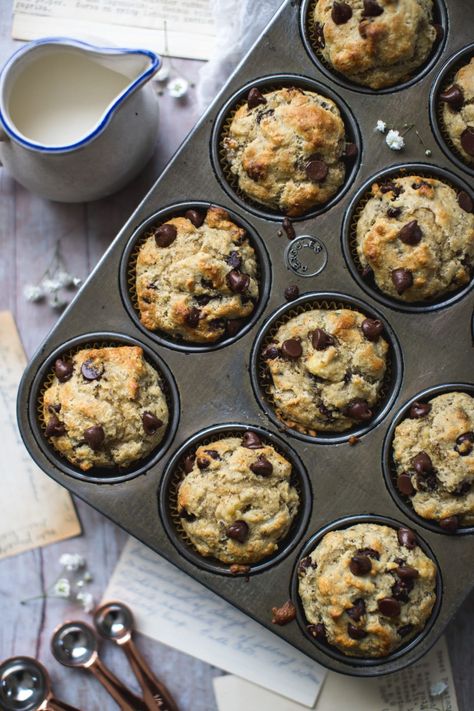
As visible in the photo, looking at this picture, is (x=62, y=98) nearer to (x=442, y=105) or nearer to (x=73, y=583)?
(x=442, y=105)

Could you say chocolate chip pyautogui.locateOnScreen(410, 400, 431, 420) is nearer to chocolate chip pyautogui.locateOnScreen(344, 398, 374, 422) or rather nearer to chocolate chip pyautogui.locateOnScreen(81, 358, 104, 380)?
chocolate chip pyautogui.locateOnScreen(344, 398, 374, 422)

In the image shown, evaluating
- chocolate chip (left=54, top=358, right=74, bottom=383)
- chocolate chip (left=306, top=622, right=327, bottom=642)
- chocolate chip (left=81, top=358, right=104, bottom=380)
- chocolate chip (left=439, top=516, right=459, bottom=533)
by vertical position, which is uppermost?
chocolate chip (left=81, top=358, right=104, bottom=380)

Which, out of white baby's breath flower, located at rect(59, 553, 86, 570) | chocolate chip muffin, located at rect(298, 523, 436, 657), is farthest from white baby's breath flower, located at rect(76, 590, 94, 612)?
chocolate chip muffin, located at rect(298, 523, 436, 657)

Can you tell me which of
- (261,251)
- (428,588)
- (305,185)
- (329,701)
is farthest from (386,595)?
(305,185)

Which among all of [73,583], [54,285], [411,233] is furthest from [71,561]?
[411,233]

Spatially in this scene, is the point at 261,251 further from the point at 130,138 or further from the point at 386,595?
the point at 386,595

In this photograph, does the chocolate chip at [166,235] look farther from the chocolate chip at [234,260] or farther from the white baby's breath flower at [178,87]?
the white baby's breath flower at [178,87]

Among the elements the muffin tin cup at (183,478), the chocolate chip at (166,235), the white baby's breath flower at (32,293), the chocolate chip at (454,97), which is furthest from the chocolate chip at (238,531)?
the chocolate chip at (454,97)
